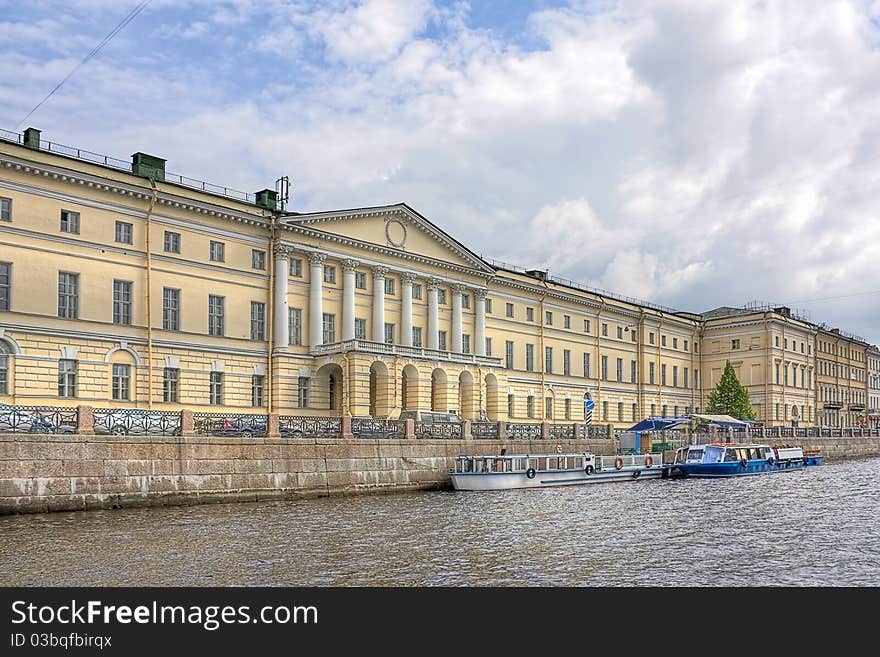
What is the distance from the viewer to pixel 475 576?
18.3m

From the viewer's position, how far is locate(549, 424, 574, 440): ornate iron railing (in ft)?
164

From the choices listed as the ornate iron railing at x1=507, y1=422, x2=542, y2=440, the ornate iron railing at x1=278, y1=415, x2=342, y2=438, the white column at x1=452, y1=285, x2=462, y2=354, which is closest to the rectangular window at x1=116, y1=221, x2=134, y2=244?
the ornate iron railing at x1=278, y1=415, x2=342, y2=438

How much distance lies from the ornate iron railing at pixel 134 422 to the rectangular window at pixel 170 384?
11145mm

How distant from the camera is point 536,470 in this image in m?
42.2

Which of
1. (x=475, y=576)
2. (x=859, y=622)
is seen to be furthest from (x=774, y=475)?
(x=859, y=622)

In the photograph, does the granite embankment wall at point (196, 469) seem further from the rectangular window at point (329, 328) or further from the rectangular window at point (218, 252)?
the rectangular window at point (218, 252)

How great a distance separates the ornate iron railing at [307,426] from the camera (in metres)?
35.9

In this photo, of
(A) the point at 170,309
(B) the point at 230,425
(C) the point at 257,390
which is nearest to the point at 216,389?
(C) the point at 257,390

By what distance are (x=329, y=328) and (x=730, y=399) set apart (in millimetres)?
41091

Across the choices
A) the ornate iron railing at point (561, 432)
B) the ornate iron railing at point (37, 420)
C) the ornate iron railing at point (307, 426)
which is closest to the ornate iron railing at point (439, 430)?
the ornate iron railing at point (307, 426)

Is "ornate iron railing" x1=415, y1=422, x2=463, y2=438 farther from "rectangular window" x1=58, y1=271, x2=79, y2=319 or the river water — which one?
"rectangular window" x1=58, y1=271, x2=79, y2=319

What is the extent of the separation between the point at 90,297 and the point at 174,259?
475cm

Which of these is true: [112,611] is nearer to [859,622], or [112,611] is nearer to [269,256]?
[859,622]

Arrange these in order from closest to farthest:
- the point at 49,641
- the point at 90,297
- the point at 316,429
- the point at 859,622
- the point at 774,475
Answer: the point at 49,641 → the point at 859,622 → the point at 316,429 → the point at 90,297 → the point at 774,475
